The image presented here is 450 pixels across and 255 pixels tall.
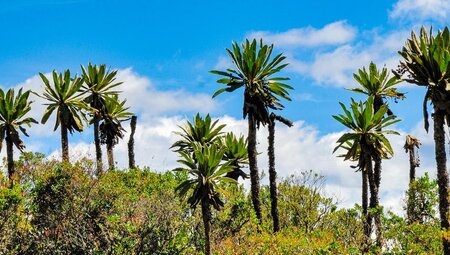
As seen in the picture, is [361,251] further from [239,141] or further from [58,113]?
[58,113]

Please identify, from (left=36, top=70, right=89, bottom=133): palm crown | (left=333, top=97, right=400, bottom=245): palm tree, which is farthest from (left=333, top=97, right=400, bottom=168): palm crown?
(left=36, top=70, right=89, bottom=133): palm crown

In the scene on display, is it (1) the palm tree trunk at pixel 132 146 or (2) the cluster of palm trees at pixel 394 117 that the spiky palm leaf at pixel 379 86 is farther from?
(1) the palm tree trunk at pixel 132 146

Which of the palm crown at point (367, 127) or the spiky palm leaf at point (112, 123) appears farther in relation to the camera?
the spiky palm leaf at point (112, 123)

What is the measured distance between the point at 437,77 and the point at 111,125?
98.3 ft

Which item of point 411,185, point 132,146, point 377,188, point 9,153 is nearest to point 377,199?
point 377,188

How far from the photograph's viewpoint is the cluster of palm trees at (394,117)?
29.2 m

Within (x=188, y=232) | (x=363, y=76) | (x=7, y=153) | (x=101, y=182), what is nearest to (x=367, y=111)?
(x=363, y=76)

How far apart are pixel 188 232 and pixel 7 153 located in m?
16.8

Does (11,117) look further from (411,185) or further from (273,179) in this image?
(411,185)

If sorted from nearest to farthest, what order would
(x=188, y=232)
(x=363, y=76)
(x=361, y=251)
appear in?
(x=361, y=251) < (x=188, y=232) < (x=363, y=76)

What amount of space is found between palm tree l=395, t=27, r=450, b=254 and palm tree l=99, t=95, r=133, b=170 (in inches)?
1094

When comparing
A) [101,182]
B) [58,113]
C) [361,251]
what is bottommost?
[361,251]

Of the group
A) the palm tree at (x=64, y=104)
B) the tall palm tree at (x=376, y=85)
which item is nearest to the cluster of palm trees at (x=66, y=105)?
the palm tree at (x=64, y=104)

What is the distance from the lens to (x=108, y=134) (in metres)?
52.9
